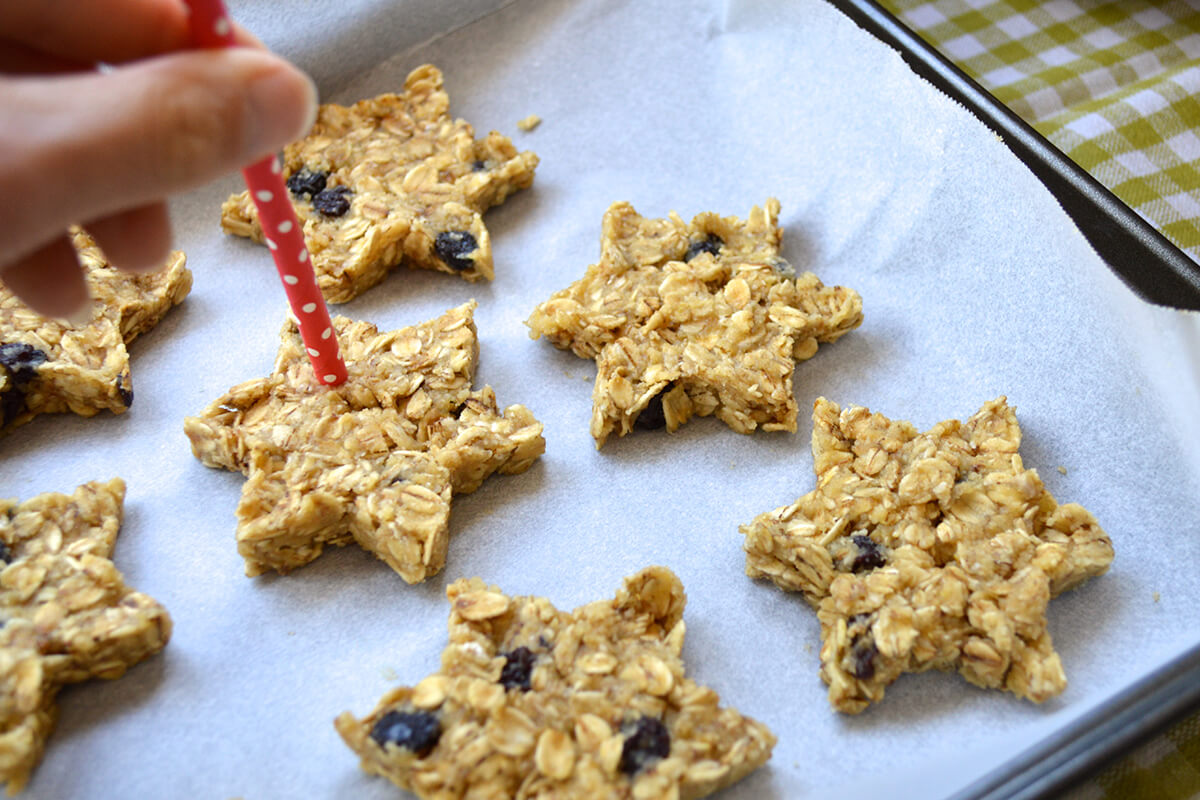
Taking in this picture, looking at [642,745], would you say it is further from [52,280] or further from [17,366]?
[17,366]

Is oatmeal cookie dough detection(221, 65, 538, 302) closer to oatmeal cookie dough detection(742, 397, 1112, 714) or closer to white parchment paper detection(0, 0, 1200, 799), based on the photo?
white parchment paper detection(0, 0, 1200, 799)

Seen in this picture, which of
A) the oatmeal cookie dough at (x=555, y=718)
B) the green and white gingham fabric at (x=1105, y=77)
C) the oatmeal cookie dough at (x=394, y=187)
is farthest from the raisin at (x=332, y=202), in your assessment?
the green and white gingham fabric at (x=1105, y=77)

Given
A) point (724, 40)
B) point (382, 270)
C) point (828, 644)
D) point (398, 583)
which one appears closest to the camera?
point (828, 644)

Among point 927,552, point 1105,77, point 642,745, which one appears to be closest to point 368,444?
point 642,745

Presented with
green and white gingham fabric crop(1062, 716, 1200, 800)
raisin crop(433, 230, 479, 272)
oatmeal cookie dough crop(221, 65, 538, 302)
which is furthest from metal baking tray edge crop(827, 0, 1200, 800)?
raisin crop(433, 230, 479, 272)

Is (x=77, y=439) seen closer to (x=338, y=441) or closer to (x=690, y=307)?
(x=338, y=441)

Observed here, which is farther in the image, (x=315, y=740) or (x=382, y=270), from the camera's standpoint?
(x=382, y=270)

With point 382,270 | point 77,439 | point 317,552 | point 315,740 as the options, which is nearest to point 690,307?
point 382,270
